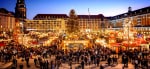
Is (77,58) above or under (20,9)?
under

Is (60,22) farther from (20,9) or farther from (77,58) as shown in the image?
(77,58)

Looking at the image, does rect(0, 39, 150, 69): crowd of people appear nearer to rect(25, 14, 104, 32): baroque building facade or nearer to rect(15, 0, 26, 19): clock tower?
rect(15, 0, 26, 19): clock tower

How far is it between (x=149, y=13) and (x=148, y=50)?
6959 cm

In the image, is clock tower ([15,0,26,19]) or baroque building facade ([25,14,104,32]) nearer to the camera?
clock tower ([15,0,26,19])

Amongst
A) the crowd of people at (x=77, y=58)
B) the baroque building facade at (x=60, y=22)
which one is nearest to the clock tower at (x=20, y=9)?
the baroque building facade at (x=60, y=22)

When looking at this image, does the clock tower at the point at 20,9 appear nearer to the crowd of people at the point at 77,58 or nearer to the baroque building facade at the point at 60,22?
the baroque building facade at the point at 60,22

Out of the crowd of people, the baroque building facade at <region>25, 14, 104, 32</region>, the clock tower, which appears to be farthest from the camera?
the baroque building facade at <region>25, 14, 104, 32</region>

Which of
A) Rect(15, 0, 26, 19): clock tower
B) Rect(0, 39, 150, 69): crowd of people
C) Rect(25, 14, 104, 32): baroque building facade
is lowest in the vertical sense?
Rect(0, 39, 150, 69): crowd of people

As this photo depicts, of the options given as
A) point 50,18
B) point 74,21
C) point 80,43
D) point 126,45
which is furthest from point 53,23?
point 126,45

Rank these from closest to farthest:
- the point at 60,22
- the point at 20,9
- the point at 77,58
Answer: the point at 77,58 → the point at 20,9 → the point at 60,22

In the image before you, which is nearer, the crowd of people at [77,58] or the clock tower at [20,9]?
the crowd of people at [77,58]

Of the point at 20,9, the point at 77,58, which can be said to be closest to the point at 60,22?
the point at 20,9

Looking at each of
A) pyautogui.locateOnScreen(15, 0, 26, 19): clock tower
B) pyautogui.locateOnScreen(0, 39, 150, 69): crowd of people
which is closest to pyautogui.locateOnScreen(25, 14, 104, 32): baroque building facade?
pyautogui.locateOnScreen(15, 0, 26, 19): clock tower

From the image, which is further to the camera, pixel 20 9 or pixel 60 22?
pixel 60 22
